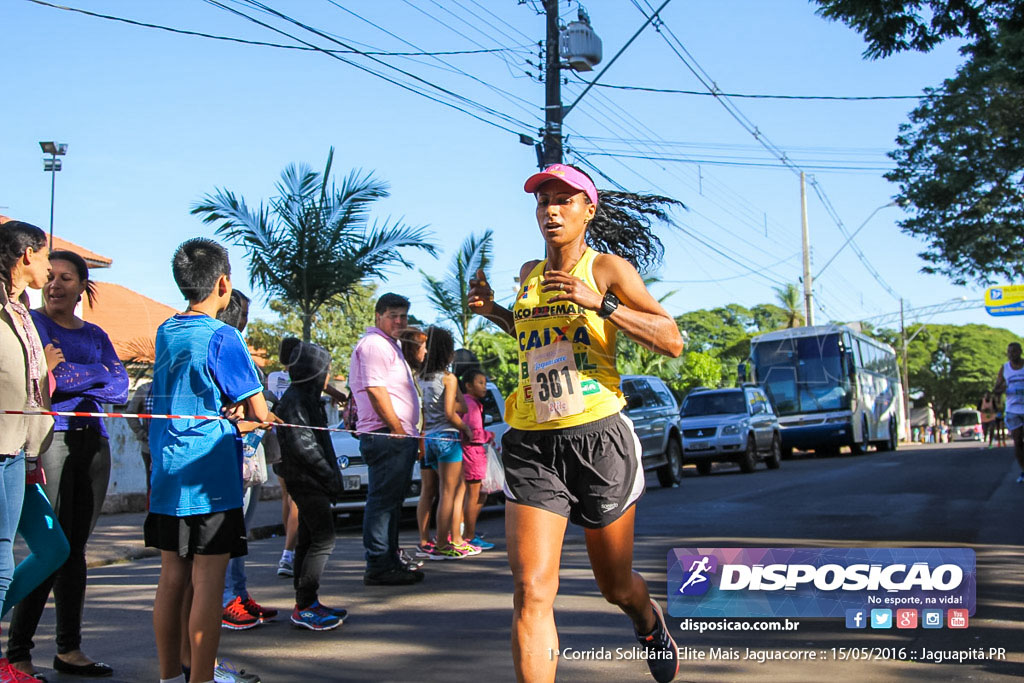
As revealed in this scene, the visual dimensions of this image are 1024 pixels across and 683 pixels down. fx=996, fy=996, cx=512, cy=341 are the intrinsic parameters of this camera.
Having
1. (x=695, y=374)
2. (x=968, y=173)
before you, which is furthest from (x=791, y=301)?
(x=968, y=173)

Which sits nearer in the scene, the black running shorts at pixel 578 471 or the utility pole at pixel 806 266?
the black running shorts at pixel 578 471

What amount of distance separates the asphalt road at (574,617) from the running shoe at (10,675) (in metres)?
0.55

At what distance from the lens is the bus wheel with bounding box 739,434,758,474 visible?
2103cm

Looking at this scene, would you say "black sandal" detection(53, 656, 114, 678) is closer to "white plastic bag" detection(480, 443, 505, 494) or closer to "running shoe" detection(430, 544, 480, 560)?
"running shoe" detection(430, 544, 480, 560)

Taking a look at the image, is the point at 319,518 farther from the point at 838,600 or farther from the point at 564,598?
the point at 838,600

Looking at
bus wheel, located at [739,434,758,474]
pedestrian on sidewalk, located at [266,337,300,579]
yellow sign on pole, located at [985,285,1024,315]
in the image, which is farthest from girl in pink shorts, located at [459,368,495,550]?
yellow sign on pole, located at [985,285,1024,315]

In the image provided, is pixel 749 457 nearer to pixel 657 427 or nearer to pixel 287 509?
pixel 657 427

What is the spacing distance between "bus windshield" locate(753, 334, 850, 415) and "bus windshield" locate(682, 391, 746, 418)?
249 inches

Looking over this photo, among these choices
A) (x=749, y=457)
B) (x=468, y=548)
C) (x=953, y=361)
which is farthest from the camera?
(x=953, y=361)

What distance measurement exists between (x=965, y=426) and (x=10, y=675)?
6639 cm

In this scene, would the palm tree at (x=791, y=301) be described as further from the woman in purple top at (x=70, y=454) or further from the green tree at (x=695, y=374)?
the woman in purple top at (x=70, y=454)

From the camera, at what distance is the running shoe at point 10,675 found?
13.2 ft

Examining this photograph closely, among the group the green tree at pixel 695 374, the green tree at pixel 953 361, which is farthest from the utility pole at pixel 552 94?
the green tree at pixel 953 361

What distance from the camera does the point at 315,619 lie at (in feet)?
18.4
